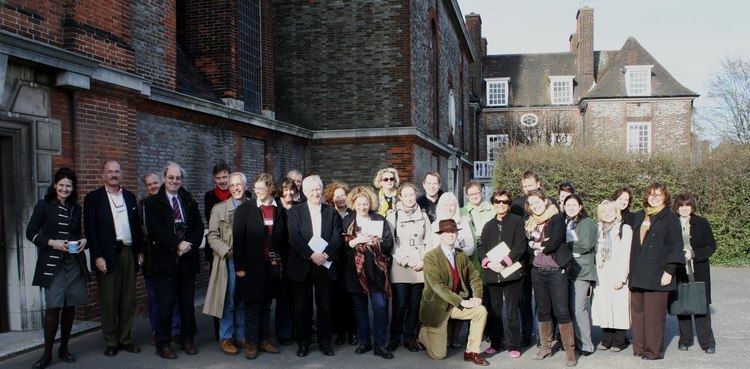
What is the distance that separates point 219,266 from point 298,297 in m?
0.98

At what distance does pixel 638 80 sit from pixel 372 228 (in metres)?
35.4

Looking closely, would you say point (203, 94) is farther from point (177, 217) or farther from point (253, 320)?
point (253, 320)

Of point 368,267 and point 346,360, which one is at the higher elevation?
point 368,267

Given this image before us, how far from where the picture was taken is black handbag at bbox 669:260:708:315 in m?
6.58

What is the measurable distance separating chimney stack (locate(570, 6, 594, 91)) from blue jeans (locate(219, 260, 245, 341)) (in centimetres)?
3739

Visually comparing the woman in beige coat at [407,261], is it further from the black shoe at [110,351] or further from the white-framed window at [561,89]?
the white-framed window at [561,89]

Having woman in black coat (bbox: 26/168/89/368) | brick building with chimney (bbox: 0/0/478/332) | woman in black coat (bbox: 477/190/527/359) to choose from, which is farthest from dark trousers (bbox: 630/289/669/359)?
brick building with chimney (bbox: 0/0/478/332)

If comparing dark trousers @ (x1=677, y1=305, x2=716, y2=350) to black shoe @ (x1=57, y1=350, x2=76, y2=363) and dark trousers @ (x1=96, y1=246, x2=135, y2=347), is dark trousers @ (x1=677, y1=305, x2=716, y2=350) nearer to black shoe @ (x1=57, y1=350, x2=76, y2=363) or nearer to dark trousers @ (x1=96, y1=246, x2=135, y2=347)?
dark trousers @ (x1=96, y1=246, x2=135, y2=347)

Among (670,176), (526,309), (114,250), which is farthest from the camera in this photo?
(670,176)

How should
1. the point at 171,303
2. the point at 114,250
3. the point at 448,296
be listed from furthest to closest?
the point at 171,303 → the point at 114,250 → the point at 448,296

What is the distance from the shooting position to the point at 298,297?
6.66 m

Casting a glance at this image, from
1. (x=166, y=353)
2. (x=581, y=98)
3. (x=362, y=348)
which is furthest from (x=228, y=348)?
(x=581, y=98)

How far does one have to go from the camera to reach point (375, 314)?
21.7ft

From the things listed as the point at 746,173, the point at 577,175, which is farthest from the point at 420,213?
the point at 746,173
